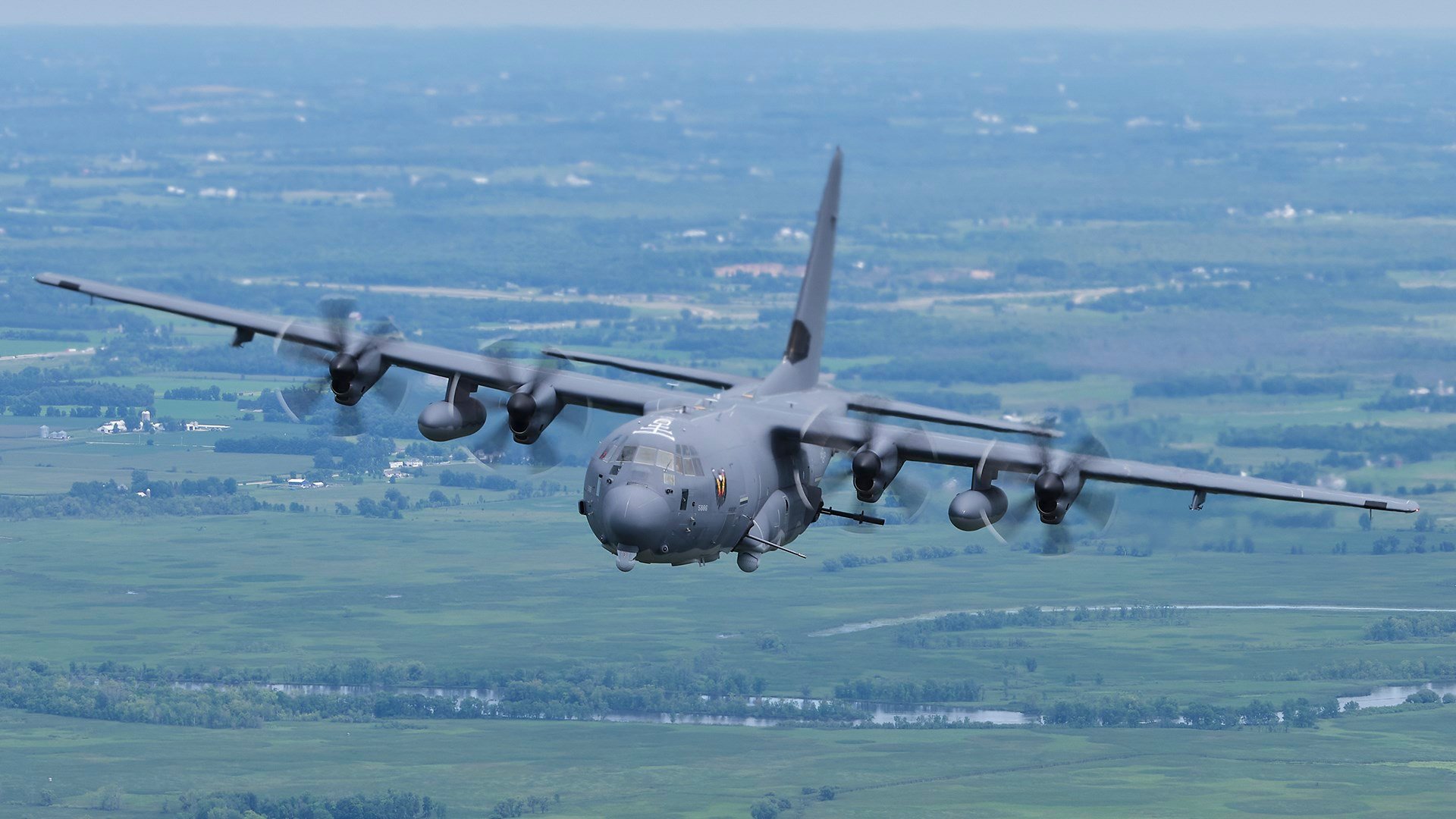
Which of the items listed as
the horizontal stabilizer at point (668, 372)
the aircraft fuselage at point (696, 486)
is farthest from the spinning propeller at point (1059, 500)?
the horizontal stabilizer at point (668, 372)

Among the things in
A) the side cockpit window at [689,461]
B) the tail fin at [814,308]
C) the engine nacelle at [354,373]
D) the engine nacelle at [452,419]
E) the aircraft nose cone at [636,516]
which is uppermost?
the tail fin at [814,308]

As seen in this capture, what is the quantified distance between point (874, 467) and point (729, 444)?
4.59 metres

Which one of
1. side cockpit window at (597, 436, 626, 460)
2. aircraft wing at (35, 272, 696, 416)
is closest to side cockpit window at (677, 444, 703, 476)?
side cockpit window at (597, 436, 626, 460)

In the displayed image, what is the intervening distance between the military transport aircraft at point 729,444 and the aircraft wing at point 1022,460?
67 mm

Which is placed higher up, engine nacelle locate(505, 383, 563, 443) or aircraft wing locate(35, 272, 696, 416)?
aircraft wing locate(35, 272, 696, 416)

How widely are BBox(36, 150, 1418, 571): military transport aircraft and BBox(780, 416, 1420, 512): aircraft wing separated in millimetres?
67

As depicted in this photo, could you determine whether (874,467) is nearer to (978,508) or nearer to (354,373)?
(978,508)

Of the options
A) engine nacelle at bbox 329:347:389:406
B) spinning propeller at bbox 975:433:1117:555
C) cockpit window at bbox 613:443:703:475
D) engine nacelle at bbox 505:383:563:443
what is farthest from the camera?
engine nacelle at bbox 329:347:389:406

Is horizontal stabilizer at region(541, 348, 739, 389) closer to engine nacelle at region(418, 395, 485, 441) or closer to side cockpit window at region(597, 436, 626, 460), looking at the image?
engine nacelle at region(418, 395, 485, 441)

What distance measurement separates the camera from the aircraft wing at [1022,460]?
68625mm

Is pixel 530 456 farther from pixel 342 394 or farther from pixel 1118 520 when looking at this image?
pixel 1118 520

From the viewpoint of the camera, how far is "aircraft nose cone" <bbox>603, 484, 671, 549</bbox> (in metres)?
65.2

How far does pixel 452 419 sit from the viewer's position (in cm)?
7494

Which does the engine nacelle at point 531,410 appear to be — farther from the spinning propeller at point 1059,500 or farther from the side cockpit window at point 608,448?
the spinning propeller at point 1059,500
